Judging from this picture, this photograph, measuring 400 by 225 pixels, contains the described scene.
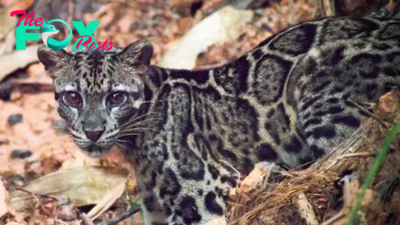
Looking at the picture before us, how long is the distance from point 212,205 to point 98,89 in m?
1.41

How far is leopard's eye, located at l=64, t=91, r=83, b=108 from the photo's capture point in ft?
22.9

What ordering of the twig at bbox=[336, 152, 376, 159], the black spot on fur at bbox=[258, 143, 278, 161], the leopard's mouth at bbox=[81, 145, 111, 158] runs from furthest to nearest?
the black spot on fur at bbox=[258, 143, 278, 161]
the leopard's mouth at bbox=[81, 145, 111, 158]
the twig at bbox=[336, 152, 376, 159]

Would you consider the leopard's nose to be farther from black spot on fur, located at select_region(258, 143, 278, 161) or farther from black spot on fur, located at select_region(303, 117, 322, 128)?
black spot on fur, located at select_region(303, 117, 322, 128)

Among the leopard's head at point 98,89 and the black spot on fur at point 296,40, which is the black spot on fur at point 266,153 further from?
the leopard's head at point 98,89

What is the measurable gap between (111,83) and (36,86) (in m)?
4.26

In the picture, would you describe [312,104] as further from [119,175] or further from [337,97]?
[119,175]

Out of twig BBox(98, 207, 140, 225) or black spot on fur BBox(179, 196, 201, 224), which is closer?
black spot on fur BBox(179, 196, 201, 224)

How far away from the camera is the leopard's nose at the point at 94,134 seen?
22.3 feet

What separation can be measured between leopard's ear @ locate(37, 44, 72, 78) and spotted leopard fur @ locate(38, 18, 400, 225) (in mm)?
10

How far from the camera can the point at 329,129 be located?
6758 mm

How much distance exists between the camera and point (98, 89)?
6.90 metres

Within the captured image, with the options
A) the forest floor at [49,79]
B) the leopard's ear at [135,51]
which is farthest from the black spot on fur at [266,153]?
the forest floor at [49,79]

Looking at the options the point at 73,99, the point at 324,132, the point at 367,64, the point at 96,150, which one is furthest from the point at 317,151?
the point at 73,99

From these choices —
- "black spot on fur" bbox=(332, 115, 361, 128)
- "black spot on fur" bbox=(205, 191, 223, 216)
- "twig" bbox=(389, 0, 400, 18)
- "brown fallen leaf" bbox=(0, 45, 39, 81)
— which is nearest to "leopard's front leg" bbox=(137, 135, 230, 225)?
"black spot on fur" bbox=(205, 191, 223, 216)
